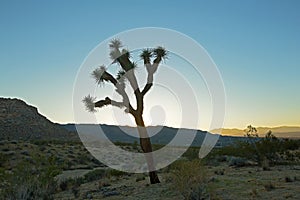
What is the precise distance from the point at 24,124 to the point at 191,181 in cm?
5693

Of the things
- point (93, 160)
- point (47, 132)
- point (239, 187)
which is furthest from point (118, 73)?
point (47, 132)

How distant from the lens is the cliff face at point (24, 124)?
195 feet

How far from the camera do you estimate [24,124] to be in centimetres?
6406

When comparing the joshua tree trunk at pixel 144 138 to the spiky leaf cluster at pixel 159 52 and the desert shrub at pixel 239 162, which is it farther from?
the desert shrub at pixel 239 162

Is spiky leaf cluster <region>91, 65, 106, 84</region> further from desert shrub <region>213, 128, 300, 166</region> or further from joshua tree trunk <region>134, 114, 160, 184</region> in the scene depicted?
desert shrub <region>213, 128, 300, 166</region>

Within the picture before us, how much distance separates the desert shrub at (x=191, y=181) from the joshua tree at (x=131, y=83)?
346cm

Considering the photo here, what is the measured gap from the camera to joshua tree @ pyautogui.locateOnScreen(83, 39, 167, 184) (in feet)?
50.7

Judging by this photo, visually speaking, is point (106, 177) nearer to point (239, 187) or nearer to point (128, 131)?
point (128, 131)

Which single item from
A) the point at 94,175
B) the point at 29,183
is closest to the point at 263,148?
the point at 94,175

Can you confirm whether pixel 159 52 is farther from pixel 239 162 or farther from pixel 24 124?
pixel 24 124

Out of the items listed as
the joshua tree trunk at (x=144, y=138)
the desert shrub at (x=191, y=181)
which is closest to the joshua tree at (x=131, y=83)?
the joshua tree trunk at (x=144, y=138)

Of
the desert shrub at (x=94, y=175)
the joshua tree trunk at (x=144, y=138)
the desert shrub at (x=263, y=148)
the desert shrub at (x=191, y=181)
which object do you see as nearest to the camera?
the desert shrub at (x=191, y=181)

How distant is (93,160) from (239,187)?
27593 mm

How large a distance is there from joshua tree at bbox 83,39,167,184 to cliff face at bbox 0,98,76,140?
4468 cm
